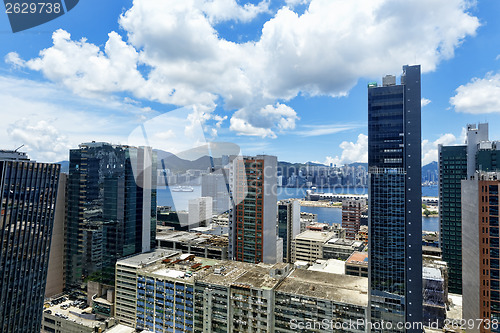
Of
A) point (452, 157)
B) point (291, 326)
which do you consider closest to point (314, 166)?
point (452, 157)

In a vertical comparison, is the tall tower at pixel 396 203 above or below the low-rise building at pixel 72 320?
above

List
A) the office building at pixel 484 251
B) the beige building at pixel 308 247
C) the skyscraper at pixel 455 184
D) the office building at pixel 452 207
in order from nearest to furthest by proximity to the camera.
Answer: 1. the office building at pixel 484 251
2. the skyscraper at pixel 455 184
3. the office building at pixel 452 207
4. the beige building at pixel 308 247

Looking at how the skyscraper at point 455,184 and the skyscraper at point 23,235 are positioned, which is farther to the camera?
the skyscraper at point 455,184

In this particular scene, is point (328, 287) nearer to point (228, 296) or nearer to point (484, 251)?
point (228, 296)

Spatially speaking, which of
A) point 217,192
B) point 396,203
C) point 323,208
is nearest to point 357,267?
point 396,203

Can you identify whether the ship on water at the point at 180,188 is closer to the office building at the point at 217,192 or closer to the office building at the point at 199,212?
the office building at the point at 199,212

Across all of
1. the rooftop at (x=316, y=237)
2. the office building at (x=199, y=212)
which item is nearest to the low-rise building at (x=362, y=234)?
the rooftop at (x=316, y=237)

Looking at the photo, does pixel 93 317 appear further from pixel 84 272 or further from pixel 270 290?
pixel 270 290
